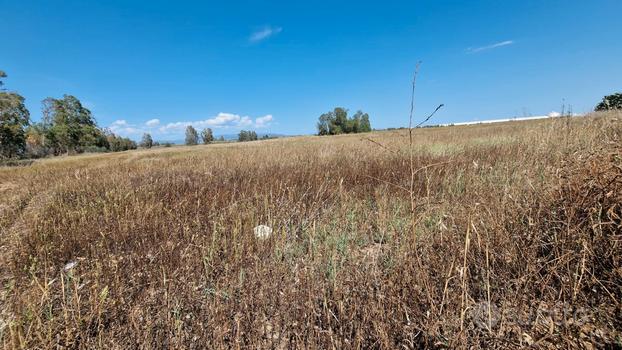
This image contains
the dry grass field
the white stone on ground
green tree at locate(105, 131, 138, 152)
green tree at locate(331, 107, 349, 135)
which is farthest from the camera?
green tree at locate(331, 107, 349, 135)

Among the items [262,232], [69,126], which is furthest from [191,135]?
[262,232]

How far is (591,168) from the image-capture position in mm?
1773

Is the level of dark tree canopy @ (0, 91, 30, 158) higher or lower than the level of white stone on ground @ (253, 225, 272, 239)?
higher

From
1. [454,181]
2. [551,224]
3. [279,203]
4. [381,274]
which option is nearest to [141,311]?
[381,274]

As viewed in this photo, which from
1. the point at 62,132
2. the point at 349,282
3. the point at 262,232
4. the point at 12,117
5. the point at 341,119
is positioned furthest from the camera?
the point at 341,119

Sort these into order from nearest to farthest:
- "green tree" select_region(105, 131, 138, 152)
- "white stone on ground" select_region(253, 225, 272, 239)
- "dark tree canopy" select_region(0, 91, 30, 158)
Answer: "white stone on ground" select_region(253, 225, 272, 239) < "dark tree canopy" select_region(0, 91, 30, 158) < "green tree" select_region(105, 131, 138, 152)

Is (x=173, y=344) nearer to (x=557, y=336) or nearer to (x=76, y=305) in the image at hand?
(x=76, y=305)

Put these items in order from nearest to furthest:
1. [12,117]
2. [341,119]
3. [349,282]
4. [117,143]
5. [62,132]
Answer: [349,282], [12,117], [62,132], [117,143], [341,119]

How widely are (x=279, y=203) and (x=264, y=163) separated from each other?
3.45 meters

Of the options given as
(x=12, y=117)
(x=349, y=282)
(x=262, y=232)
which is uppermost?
(x=12, y=117)

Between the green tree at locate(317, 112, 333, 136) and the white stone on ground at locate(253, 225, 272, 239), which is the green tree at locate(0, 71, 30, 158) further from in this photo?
the green tree at locate(317, 112, 333, 136)

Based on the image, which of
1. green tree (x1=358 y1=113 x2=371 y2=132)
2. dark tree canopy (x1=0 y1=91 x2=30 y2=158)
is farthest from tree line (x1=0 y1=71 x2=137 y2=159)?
green tree (x1=358 y1=113 x2=371 y2=132)

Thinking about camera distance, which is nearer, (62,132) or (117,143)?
(62,132)

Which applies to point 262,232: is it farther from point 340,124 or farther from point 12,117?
point 340,124
